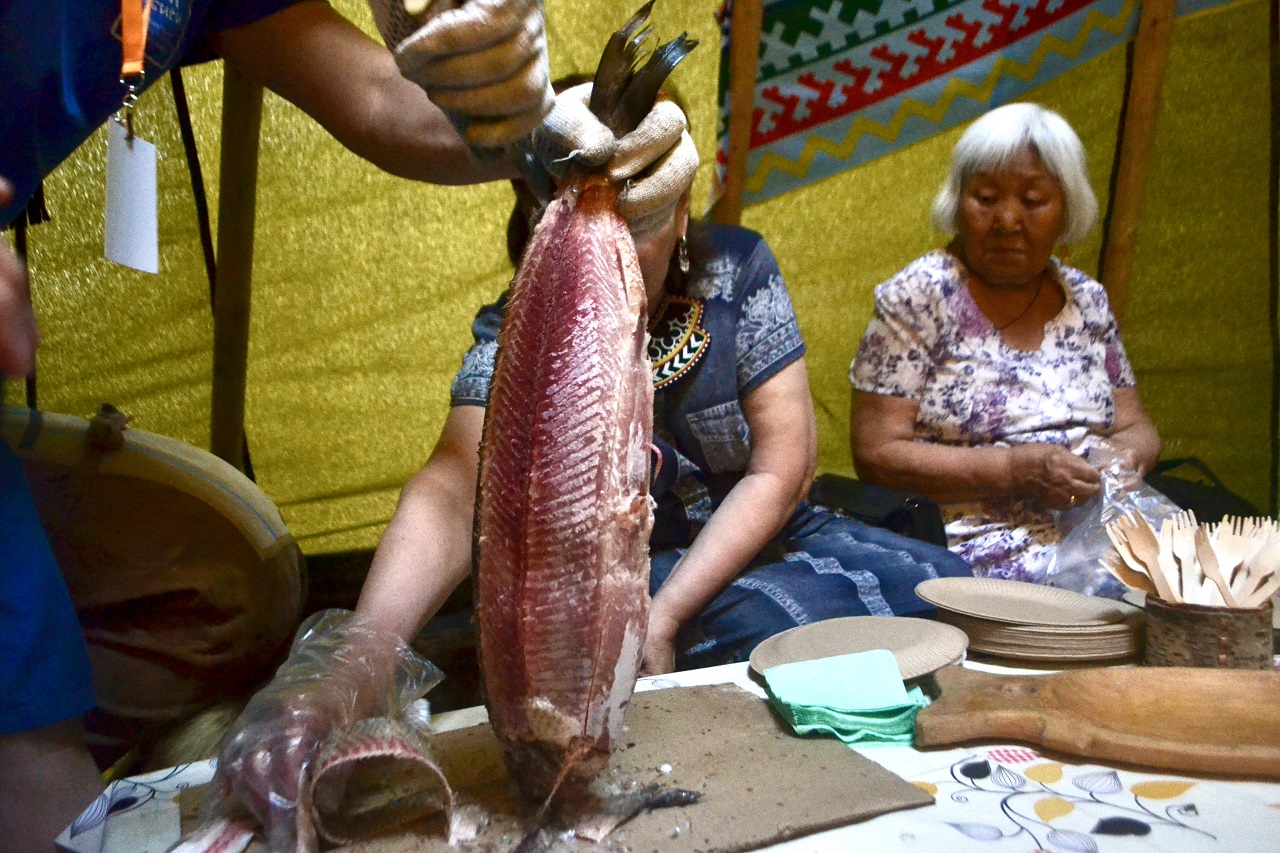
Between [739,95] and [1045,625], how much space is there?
194cm

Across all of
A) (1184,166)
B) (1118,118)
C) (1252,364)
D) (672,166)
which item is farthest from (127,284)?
(1252,364)

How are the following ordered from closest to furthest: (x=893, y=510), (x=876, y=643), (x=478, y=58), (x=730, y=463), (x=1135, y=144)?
(x=478, y=58)
(x=876, y=643)
(x=730, y=463)
(x=893, y=510)
(x=1135, y=144)

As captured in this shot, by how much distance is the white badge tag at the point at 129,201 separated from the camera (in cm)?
114

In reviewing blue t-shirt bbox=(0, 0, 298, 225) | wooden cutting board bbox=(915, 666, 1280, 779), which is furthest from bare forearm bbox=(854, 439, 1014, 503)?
blue t-shirt bbox=(0, 0, 298, 225)

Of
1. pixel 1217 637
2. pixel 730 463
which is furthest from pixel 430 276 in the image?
pixel 1217 637


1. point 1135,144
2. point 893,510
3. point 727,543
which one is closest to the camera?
point 727,543

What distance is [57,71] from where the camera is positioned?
1058mm

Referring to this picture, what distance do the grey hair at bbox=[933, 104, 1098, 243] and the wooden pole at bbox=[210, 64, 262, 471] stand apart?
172 centimetres

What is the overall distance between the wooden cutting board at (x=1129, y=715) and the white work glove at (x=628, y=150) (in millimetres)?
627

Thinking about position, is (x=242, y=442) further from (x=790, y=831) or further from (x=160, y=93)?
(x=790, y=831)

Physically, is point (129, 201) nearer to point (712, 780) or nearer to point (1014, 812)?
point (712, 780)

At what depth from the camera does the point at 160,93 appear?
2160 millimetres

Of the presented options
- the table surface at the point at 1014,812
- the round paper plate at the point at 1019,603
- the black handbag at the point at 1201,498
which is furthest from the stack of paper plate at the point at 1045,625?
the black handbag at the point at 1201,498

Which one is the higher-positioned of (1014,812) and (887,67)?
(887,67)
